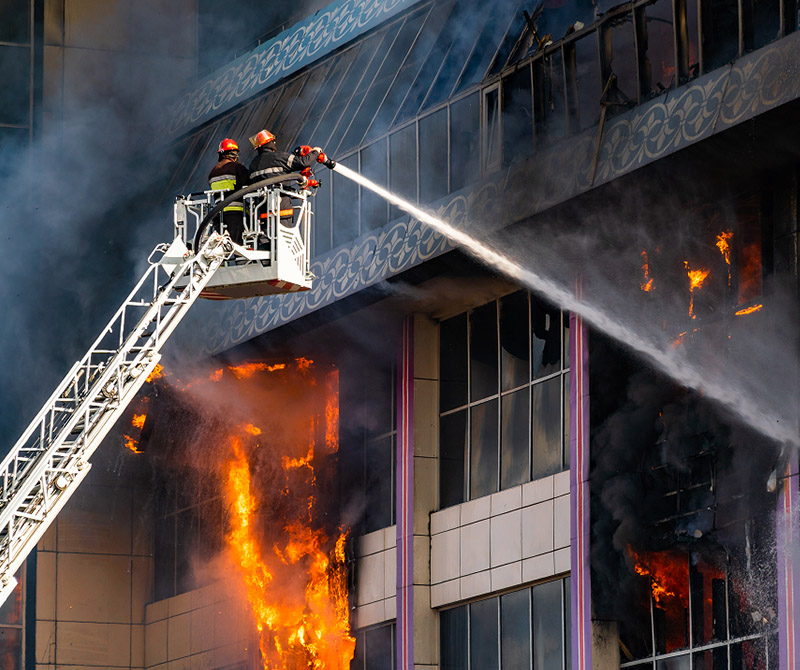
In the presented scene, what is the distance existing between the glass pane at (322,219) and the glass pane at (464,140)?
3.07 m

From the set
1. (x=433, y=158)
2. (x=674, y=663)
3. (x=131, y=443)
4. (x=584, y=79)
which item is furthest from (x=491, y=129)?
(x=131, y=443)

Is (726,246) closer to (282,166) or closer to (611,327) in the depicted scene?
(611,327)

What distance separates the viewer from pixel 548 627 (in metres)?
23.3

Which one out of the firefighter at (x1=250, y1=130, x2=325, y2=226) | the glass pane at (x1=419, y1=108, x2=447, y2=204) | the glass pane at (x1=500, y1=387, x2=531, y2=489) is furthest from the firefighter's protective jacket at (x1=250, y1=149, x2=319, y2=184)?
the glass pane at (x1=500, y1=387, x2=531, y2=489)

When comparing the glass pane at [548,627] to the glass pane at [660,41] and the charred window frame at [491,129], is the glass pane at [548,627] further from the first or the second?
→ the glass pane at [660,41]

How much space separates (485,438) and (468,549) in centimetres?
158

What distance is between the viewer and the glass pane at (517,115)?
75.3 feet

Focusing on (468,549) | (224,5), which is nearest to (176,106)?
(224,5)

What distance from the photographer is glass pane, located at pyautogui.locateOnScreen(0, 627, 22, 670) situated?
33062mm

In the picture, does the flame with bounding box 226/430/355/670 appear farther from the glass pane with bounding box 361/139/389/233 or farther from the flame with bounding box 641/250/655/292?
the flame with bounding box 641/250/655/292

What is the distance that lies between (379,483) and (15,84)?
484 inches

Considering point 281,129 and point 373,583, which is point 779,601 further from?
point 281,129

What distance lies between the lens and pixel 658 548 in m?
21.4

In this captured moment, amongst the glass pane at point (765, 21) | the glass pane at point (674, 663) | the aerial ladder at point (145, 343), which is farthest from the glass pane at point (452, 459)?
the glass pane at point (765, 21)
